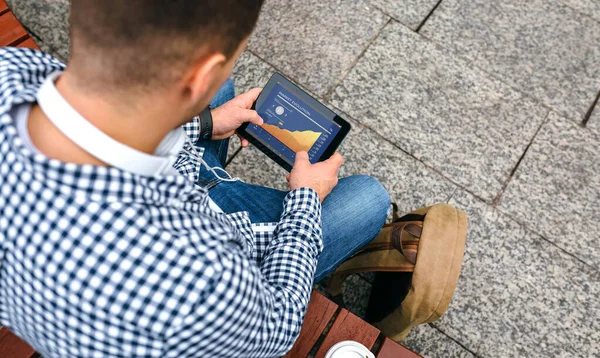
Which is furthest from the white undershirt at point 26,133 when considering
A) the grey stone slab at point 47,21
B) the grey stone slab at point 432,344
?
the grey stone slab at point 47,21

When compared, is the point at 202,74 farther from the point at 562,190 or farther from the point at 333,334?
the point at 562,190

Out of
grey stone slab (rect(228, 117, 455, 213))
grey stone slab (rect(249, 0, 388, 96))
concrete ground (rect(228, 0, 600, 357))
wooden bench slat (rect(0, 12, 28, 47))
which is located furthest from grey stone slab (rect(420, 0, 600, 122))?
wooden bench slat (rect(0, 12, 28, 47))

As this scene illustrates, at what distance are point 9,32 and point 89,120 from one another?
1.28 m

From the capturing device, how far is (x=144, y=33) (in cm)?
78

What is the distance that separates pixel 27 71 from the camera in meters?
1.05

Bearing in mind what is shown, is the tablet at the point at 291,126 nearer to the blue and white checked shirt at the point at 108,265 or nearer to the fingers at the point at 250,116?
the fingers at the point at 250,116

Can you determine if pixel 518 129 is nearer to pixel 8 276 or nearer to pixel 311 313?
pixel 311 313

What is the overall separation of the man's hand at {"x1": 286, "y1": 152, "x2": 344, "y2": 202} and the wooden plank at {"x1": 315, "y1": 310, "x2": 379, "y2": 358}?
1.33 feet

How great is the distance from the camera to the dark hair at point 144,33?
0.77 meters

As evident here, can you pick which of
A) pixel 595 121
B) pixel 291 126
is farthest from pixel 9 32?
pixel 595 121

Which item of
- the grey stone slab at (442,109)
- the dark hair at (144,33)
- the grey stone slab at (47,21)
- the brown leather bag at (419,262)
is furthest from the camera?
the grey stone slab at (47,21)

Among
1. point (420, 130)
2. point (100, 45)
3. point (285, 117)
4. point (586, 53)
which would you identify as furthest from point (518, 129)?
point (100, 45)

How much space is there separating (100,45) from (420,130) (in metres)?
1.97

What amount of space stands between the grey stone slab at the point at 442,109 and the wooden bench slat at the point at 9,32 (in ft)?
4.82
